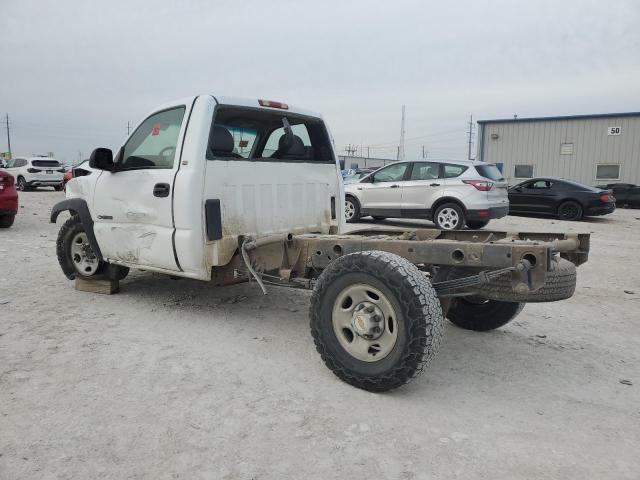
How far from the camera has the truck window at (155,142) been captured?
447 cm

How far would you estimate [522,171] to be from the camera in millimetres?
27266

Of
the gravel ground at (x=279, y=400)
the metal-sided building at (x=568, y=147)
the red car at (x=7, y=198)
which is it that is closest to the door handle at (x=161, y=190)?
the gravel ground at (x=279, y=400)

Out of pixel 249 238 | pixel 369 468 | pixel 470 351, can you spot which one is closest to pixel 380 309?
pixel 369 468

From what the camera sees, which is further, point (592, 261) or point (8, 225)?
point (8, 225)

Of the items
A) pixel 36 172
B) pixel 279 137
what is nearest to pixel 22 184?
pixel 36 172

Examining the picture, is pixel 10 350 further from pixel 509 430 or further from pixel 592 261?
pixel 592 261

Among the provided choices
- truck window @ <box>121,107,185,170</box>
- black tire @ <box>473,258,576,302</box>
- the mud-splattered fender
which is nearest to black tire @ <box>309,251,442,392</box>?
black tire @ <box>473,258,576,302</box>

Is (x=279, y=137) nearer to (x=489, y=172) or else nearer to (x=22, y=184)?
(x=489, y=172)

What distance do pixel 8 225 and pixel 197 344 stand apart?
28.2ft

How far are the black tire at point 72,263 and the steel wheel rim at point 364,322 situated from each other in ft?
10.0

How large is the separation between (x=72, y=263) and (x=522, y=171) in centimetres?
2569

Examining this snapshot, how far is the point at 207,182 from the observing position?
4203 millimetres

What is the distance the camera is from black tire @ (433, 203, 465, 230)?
11.8 m

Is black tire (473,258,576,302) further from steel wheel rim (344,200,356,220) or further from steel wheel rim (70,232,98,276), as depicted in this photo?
steel wheel rim (344,200,356,220)
